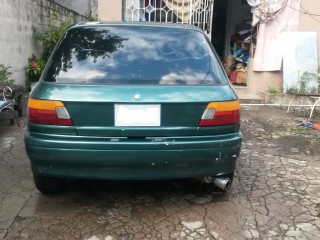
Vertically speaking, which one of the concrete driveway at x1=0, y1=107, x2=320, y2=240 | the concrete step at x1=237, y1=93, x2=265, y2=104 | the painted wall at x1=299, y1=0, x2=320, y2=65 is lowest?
the concrete driveway at x1=0, y1=107, x2=320, y2=240

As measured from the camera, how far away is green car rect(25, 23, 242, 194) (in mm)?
2602

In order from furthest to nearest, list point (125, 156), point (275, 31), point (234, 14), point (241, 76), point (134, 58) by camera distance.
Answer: point (234, 14) < point (241, 76) < point (275, 31) < point (134, 58) < point (125, 156)

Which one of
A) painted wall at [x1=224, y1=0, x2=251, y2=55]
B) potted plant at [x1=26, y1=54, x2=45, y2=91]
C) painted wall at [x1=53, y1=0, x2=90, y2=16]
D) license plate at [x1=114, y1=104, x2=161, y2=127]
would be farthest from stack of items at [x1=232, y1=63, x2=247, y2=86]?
license plate at [x1=114, y1=104, x2=161, y2=127]

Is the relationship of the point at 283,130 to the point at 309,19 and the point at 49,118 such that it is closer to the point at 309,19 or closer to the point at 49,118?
the point at 309,19

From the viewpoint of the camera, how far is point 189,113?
2.67 meters

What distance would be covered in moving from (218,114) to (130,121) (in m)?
0.65

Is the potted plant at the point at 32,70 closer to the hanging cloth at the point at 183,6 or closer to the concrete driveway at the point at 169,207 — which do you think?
the hanging cloth at the point at 183,6

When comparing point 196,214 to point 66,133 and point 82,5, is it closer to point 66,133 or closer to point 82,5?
point 66,133

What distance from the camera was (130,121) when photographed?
2.62m

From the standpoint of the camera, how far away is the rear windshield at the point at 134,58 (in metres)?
2.80

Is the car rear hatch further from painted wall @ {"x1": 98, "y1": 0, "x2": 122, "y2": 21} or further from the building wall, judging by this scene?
painted wall @ {"x1": 98, "y1": 0, "x2": 122, "y2": 21}

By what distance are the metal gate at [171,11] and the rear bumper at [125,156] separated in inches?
233

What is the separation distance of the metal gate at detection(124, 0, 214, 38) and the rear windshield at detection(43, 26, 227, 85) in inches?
202

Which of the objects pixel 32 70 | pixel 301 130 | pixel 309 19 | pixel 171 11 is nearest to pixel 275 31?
pixel 309 19
